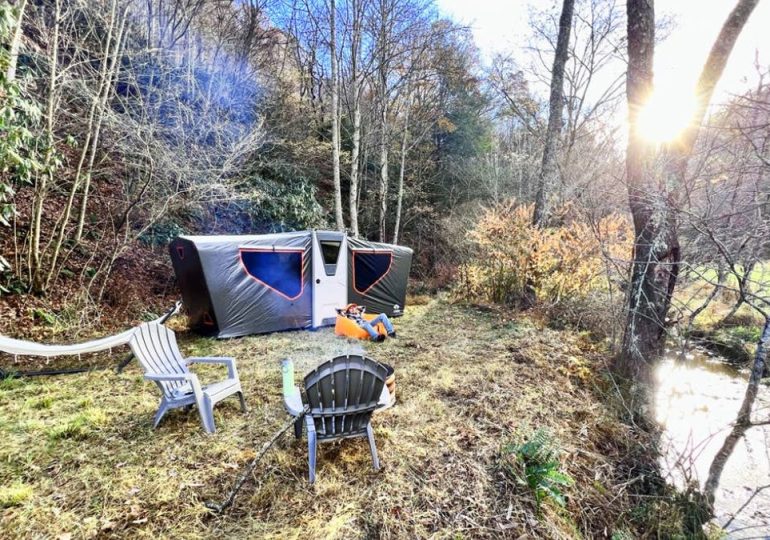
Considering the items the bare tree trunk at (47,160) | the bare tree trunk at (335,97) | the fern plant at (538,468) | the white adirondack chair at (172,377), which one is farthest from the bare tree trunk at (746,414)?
the bare tree trunk at (335,97)

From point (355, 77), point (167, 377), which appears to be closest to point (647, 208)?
point (167, 377)

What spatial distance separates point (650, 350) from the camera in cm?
411

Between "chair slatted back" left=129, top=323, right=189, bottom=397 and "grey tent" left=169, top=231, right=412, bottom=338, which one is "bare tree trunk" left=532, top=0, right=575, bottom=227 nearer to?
"grey tent" left=169, top=231, right=412, bottom=338

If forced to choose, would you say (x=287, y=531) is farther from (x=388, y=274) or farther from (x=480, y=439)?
(x=388, y=274)

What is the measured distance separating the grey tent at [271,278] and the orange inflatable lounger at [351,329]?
622mm

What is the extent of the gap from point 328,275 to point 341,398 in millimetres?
4190

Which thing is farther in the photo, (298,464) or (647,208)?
(647,208)

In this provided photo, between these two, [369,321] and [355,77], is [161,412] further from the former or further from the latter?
[355,77]

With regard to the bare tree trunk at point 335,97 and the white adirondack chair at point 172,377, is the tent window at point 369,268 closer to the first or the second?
the bare tree trunk at point 335,97

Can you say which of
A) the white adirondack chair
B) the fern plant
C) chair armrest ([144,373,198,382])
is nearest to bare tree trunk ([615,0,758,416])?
the fern plant

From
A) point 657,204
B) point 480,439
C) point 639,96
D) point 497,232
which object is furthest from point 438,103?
point 480,439

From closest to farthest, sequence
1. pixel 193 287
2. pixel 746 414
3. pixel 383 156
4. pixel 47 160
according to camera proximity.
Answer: pixel 746 414 < pixel 47 160 < pixel 193 287 < pixel 383 156

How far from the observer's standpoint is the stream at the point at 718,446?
9.59 ft

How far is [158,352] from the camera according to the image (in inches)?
127
